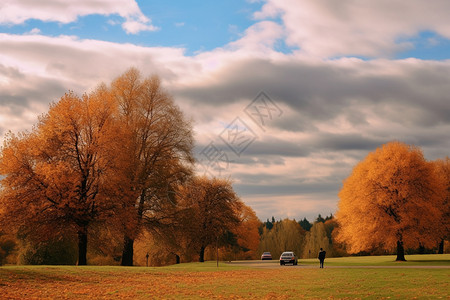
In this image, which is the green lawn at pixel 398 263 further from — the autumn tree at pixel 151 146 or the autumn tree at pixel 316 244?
the autumn tree at pixel 316 244

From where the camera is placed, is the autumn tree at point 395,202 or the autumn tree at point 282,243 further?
the autumn tree at point 282,243

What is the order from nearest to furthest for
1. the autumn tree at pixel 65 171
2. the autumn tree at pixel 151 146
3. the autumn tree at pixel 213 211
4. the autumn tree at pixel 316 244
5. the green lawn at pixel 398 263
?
1. the autumn tree at pixel 65 171
2. the autumn tree at pixel 151 146
3. the green lawn at pixel 398 263
4. the autumn tree at pixel 213 211
5. the autumn tree at pixel 316 244

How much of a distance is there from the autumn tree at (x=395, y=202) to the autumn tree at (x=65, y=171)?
85.8 ft

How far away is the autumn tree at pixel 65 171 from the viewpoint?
33.8 metres

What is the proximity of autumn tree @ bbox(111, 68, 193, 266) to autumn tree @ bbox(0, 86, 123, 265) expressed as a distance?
261cm

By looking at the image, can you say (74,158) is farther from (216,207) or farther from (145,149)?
(216,207)

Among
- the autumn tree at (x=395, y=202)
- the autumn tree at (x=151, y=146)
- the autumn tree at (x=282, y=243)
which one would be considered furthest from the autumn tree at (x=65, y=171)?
the autumn tree at (x=282, y=243)

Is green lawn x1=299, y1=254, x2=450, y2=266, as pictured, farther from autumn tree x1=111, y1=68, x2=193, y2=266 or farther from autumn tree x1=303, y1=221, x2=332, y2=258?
autumn tree x1=303, y1=221, x2=332, y2=258

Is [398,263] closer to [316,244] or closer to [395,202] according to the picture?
[395,202]

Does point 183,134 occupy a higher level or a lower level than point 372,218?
higher

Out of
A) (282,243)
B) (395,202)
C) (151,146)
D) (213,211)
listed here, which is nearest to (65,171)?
(151,146)

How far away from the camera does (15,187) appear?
34031 millimetres

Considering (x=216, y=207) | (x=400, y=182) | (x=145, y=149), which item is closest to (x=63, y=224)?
(x=145, y=149)

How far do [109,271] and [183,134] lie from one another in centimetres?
1585
